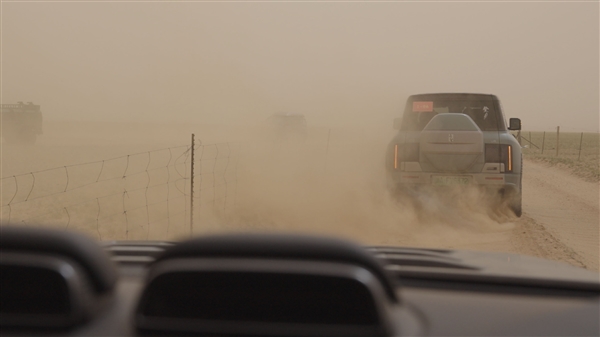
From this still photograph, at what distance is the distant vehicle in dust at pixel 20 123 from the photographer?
32.9 m

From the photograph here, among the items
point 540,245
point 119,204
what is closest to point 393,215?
point 540,245

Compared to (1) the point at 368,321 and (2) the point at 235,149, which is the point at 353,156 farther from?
(1) the point at 368,321

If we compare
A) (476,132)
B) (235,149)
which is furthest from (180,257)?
(235,149)

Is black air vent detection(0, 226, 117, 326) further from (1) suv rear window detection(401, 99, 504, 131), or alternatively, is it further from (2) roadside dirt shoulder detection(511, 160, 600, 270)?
(1) suv rear window detection(401, 99, 504, 131)

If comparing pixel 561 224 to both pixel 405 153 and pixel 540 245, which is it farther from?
pixel 405 153

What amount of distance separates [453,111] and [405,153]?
1.48 meters

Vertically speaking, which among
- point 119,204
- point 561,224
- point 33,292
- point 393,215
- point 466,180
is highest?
point 33,292

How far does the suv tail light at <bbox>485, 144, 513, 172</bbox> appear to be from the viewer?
32.2 ft

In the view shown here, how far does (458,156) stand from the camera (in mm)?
9766

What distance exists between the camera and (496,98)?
10.6 metres

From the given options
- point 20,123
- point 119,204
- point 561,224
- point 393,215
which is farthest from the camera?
point 20,123

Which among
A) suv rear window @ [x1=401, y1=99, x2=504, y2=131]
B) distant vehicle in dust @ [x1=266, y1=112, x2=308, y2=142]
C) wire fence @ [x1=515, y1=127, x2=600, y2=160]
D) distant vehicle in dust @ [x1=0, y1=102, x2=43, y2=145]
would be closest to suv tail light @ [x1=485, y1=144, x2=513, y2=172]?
suv rear window @ [x1=401, y1=99, x2=504, y2=131]

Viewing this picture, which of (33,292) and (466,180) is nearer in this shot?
(33,292)

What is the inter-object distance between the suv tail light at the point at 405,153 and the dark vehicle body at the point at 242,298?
339 inches
